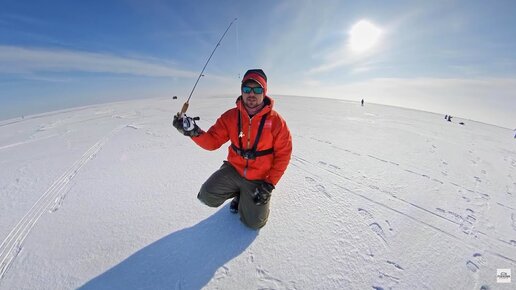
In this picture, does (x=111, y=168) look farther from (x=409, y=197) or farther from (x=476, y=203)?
(x=476, y=203)

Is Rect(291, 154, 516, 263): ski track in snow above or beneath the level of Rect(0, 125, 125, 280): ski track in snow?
above

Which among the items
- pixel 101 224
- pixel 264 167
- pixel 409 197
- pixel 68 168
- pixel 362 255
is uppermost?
pixel 264 167

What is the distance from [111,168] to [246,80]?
11.3 feet

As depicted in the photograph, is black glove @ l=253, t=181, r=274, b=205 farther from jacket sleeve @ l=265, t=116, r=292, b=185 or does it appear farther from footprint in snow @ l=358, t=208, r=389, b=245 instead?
footprint in snow @ l=358, t=208, r=389, b=245

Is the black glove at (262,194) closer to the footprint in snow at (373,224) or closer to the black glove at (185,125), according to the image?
the black glove at (185,125)

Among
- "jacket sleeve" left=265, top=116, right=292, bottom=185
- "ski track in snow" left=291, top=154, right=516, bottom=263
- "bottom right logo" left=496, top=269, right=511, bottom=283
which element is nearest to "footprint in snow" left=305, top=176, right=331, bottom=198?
"ski track in snow" left=291, top=154, right=516, bottom=263

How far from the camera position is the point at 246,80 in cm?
217

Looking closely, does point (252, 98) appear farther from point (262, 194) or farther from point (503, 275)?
point (503, 275)

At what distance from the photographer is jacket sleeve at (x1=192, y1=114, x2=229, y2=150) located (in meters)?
2.43

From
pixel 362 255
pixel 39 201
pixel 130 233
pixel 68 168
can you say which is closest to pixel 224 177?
pixel 130 233

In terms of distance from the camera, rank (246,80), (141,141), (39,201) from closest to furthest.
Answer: (246,80), (39,201), (141,141)

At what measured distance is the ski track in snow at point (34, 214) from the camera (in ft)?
6.18

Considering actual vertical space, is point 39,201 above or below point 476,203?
below

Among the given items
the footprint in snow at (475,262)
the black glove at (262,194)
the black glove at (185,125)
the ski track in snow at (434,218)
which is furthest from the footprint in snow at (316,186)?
the black glove at (185,125)
